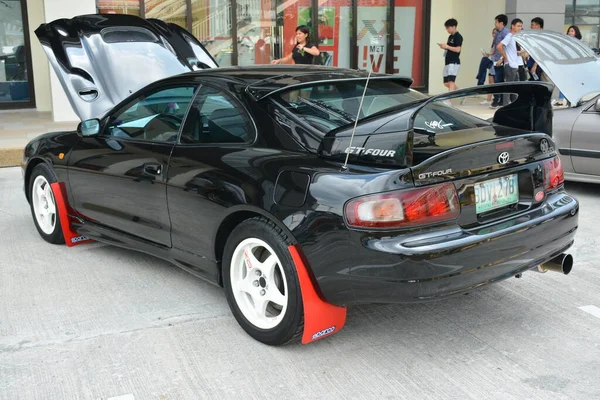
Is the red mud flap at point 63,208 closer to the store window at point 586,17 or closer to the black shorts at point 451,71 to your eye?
the black shorts at point 451,71

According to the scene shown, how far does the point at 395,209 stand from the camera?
2928 millimetres

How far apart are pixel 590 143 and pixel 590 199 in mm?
607

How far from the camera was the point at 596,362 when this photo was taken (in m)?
3.19

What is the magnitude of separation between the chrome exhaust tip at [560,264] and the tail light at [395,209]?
989mm

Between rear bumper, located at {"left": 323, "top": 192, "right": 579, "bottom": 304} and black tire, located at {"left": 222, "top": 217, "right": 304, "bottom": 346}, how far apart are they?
0.57 ft

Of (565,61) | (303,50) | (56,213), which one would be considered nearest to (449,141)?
(56,213)

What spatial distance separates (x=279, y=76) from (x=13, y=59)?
11.1 metres

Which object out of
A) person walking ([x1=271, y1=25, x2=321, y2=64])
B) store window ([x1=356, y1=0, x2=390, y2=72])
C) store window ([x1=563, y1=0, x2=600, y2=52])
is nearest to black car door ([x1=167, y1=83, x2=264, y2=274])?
person walking ([x1=271, y1=25, x2=321, y2=64])

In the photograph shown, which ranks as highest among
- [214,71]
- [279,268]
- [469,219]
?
[214,71]

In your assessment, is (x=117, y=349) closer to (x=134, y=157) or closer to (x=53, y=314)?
(x=53, y=314)

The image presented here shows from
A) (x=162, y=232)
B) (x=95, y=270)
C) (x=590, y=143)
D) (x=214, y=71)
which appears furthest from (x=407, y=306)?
(x=590, y=143)

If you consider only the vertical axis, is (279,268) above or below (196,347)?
above

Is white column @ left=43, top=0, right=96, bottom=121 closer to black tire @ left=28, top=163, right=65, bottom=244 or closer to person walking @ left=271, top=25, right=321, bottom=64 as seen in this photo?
person walking @ left=271, top=25, right=321, bottom=64

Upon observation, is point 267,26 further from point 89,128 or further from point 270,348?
point 270,348
